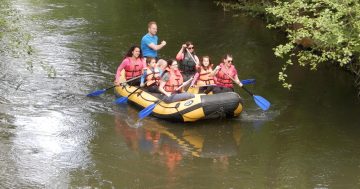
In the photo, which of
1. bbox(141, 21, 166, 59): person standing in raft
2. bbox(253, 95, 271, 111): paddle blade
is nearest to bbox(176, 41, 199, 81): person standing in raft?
bbox(141, 21, 166, 59): person standing in raft

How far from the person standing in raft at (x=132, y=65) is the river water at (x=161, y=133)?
0.56m

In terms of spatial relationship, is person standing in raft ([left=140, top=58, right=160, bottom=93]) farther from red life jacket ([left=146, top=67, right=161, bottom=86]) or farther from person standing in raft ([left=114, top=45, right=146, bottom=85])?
person standing in raft ([left=114, top=45, right=146, bottom=85])

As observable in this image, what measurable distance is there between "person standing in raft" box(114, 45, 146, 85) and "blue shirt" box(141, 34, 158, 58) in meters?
0.30

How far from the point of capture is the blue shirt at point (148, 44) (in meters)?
9.80

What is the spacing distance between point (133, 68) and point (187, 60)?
1.07m

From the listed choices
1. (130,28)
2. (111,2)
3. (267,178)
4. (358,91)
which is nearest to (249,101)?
(358,91)

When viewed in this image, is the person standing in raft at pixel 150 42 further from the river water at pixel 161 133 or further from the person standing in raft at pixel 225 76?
the person standing in raft at pixel 225 76

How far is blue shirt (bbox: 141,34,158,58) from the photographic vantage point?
32.1 ft

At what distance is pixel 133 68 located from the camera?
9.54 meters

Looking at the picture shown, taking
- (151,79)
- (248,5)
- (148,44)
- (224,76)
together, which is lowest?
(151,79)

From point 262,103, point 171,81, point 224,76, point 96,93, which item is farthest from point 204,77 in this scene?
point 96,93

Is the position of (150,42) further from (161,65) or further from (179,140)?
(179,140)

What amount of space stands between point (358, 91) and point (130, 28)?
24.1ft

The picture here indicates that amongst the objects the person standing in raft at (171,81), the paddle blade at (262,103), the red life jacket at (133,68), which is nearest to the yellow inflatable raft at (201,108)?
the person standing in raft at (171,81)
